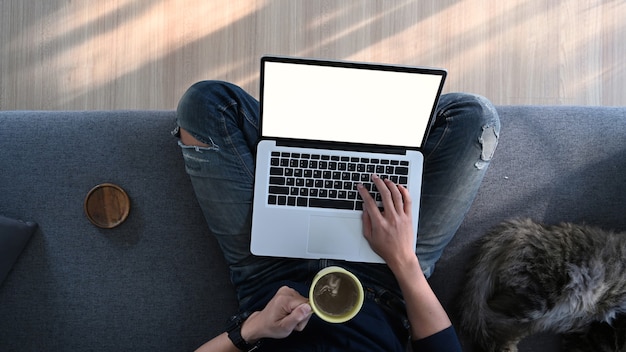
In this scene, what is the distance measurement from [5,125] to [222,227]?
0.61 meters

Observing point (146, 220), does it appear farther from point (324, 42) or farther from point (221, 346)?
point (324, 42)

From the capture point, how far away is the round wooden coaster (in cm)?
112

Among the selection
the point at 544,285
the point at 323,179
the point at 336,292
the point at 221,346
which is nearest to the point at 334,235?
the point at 323,179

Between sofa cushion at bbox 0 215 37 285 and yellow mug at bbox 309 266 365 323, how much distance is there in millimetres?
749

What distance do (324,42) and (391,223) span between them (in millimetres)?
693

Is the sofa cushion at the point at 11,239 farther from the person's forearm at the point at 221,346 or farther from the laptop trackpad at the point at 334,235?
the laptop trackpad at the point at 334,235

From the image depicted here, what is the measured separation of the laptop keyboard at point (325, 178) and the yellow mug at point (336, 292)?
246 mm

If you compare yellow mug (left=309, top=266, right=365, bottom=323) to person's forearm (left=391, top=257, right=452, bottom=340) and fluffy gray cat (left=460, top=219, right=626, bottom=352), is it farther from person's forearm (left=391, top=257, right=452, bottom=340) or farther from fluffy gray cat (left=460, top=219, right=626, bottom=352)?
fluffy gray cat (left=460, top=219, right=626, bottom=352)

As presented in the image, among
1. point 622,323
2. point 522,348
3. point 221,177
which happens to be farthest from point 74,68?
point 622,323

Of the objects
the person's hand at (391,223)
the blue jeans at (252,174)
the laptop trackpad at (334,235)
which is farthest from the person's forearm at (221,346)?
the person's hand at (391,223)

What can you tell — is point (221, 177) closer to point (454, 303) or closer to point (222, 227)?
point (222, 227)

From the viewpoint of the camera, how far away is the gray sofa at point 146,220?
1.13 m

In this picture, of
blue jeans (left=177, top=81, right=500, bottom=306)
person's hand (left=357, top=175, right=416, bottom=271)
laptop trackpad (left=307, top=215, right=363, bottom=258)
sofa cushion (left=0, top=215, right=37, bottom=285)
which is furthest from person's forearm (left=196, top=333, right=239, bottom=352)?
sofa cushion (left=0, top=215, right=37, bottom=285)

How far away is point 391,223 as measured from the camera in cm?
101
